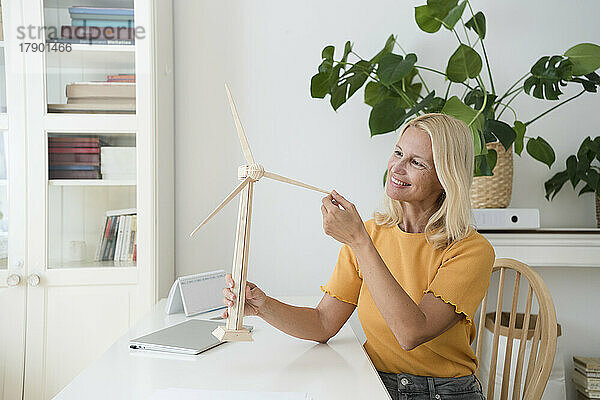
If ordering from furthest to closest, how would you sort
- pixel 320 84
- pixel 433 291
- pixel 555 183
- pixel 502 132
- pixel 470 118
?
pixel 555 183 → pixel 320 84 → pixel 502 132 → pixel 470 118 → pixel 433 291

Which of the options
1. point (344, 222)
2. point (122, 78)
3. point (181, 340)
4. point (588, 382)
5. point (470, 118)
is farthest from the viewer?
point (588, 382)

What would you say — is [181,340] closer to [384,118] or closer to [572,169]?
[384,118]

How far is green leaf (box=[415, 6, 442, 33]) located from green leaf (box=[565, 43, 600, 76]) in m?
0.48

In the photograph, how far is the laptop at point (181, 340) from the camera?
1416 millimetres

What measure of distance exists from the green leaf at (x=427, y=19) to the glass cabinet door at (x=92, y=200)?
113 cm

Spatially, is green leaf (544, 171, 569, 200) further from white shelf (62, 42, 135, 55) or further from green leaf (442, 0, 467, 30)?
white shelf (62, 42, 135, 55)

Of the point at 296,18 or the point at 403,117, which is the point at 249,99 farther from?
the point at 403,117

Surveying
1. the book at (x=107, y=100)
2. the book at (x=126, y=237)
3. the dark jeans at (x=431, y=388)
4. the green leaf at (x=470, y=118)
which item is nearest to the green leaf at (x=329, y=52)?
the green leaf at (x=470, y=118)

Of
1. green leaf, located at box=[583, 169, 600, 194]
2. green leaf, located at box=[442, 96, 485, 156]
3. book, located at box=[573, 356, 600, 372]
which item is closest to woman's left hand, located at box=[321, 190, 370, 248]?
green leaf, located at box=[442, 96, 485, 156]

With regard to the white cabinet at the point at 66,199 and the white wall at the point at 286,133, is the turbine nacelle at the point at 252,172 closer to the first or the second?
the white cabinet at the point at 66,199

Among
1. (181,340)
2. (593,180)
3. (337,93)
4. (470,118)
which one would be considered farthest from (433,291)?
(593,180)

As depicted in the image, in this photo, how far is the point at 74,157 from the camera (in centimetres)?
219

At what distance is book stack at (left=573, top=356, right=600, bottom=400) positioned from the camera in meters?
2.40

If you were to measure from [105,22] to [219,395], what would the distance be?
5.20 ft
